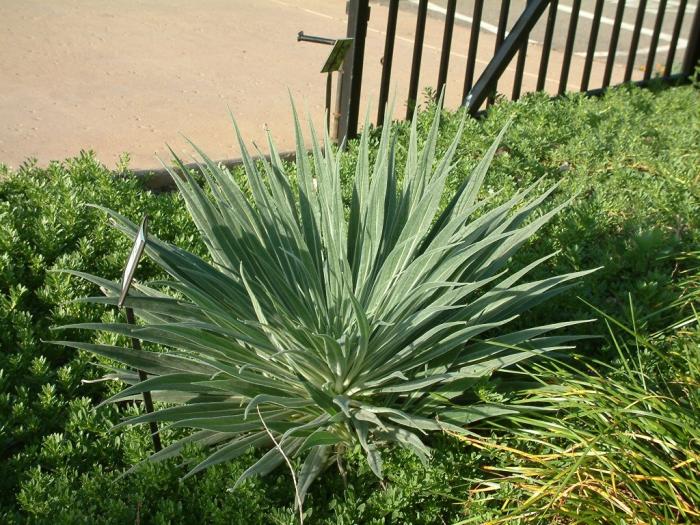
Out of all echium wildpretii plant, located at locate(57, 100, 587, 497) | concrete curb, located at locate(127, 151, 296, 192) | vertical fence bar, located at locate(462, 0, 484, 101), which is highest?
vertical fence bar, located at locate(462, 0, 484, 101)

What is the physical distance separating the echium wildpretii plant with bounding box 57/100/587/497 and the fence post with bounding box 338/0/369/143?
2.09 metres

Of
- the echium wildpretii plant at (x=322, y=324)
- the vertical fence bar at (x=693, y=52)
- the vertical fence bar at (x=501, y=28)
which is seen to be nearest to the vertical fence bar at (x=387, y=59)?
the vertical fence bar at (x=501, y=28)

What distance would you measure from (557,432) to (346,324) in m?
0.69

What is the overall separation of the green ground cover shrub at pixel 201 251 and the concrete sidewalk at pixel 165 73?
40.3 inches

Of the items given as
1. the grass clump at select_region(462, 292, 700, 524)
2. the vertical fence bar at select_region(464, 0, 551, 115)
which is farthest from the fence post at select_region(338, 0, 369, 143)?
the grass clump at select_region(462, 292, 700, 524)

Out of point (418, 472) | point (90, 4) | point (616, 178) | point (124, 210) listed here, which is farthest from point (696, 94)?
point (90, 4)

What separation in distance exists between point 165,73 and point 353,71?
93.5 inches

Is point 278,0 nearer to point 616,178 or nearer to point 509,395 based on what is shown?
point 616,178

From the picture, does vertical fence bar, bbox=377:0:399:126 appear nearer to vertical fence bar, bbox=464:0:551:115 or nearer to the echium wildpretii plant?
vertical fence bar, bbox=464:0:551:115

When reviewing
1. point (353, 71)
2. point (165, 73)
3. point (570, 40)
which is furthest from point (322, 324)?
point (165, 73)

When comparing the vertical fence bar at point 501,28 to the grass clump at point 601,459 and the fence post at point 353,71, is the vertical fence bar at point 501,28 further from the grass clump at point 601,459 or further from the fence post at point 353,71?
the grass clump at point 601,459

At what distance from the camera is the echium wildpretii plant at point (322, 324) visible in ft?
7.88

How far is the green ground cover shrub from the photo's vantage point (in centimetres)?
238

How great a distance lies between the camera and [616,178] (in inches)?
178
